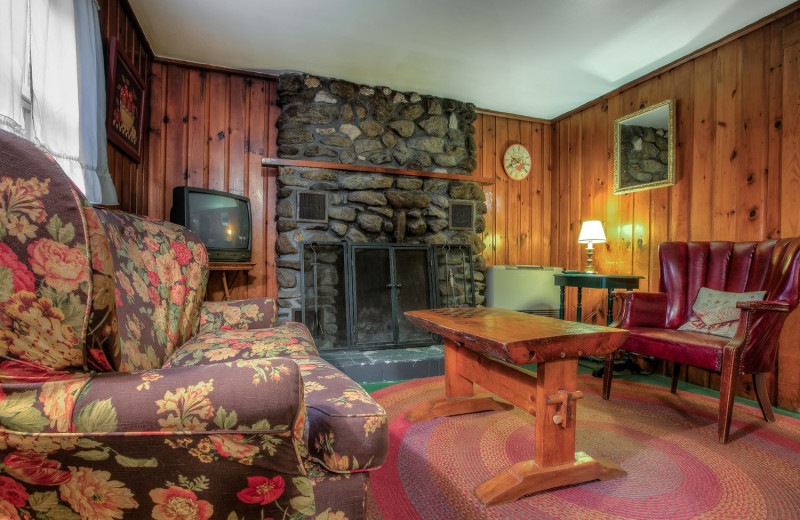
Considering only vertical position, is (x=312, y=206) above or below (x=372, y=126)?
below

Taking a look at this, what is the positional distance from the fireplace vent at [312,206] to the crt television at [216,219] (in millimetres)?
399

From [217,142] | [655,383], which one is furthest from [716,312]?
[217,142]

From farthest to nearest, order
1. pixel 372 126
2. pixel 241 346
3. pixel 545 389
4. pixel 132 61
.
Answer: pixel 372 126, pixel 132 61, pixel 241 346, pixel 545 389

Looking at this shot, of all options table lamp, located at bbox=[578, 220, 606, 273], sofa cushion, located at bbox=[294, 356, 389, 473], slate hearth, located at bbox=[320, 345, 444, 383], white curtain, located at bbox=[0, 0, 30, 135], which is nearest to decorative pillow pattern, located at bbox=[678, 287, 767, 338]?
table lamp, located at bbox=[578, 220, 606, 273]

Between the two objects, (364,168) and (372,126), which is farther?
(372,126)

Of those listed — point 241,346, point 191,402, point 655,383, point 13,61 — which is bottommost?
point 655,383

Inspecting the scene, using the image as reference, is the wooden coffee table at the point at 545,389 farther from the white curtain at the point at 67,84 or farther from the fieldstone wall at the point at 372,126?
the fieldstone wall at the point at 372,126

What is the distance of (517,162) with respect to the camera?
406cm

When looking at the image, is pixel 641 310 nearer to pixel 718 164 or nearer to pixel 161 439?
pixel 718 164

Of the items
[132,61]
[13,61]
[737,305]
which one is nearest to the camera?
[13,61]

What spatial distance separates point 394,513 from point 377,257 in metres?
2.14

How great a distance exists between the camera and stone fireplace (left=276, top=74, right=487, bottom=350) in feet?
10.1

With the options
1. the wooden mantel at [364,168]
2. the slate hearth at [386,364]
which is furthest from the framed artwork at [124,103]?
the slate hearth at [386,364]

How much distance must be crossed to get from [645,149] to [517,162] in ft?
3.89
